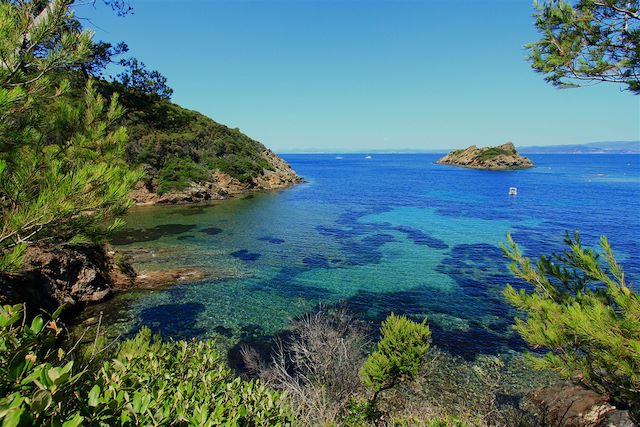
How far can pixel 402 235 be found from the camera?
3531 cm

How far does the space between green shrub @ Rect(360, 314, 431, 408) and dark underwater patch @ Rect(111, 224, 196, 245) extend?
2575cm

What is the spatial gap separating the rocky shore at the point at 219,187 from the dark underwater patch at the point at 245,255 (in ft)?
39.5

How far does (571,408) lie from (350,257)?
58.6 feet

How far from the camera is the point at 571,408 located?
11227 mm

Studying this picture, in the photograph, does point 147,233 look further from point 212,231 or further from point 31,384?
point 31,384

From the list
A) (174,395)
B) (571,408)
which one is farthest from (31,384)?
(571,408)

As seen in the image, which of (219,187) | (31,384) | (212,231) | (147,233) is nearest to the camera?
(31,384)

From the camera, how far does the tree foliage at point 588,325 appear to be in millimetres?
5293

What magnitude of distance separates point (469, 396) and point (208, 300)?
13370mm

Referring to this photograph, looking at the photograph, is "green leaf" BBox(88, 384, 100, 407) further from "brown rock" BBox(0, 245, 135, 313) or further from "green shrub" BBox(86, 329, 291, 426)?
"brown rock" BBox(0, 245, 135, 313)

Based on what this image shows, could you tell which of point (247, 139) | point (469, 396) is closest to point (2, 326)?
point (469, 396)

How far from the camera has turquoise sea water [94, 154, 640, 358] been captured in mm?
17406

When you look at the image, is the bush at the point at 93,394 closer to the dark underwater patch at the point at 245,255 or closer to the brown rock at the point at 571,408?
the brown rock at the point at 571,408

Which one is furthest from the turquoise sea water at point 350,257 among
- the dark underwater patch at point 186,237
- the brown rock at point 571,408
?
the brown rock at point 571,408
